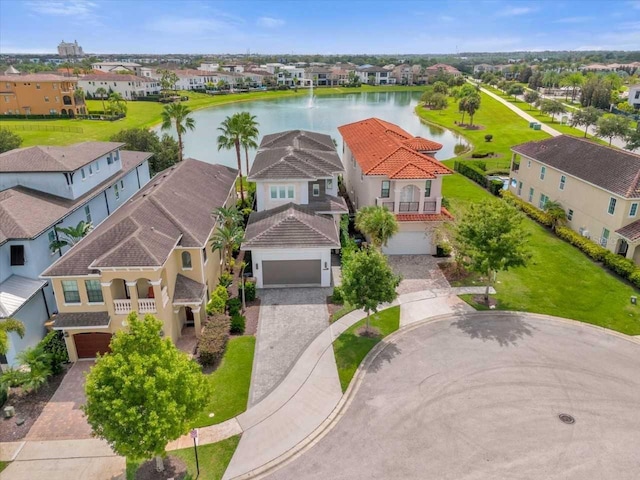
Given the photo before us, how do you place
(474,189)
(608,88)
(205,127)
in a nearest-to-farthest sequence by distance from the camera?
(474,189) < (205,127) < (608,88)

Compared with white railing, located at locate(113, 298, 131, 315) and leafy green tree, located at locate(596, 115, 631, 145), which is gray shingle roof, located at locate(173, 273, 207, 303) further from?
leafy green tree, located at locate(596, 115, 631, 145)

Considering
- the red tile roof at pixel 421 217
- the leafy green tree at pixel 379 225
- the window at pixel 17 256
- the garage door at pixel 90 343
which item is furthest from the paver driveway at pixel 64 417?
the red tile roof at pixel 421 217

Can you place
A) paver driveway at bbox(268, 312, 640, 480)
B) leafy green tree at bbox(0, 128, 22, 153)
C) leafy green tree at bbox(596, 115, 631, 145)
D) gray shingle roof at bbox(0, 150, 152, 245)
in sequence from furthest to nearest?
leafy green tree at bbox(596, 115, 631, 145) → leafy green tree at bbox(0, 128, 22, 153) → gray shingle roof at bbox(0, 150, 152, 245) → paver driveway at bbox(268, 312, 640, 480)

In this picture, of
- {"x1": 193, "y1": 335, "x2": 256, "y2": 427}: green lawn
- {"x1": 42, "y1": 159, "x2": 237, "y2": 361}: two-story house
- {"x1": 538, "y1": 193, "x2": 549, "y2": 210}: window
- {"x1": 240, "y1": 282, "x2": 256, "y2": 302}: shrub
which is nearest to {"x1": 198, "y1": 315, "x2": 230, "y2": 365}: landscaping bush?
{"x1": 193, "y1": 335, "x2": 256, "y2": 427}: green lawn

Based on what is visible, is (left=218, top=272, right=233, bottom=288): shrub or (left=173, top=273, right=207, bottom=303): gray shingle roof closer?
(left=173, top=273, right=207, bottom=303): gray shingle roof

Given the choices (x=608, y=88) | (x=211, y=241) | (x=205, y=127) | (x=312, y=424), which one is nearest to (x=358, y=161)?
(x=211, y=241)

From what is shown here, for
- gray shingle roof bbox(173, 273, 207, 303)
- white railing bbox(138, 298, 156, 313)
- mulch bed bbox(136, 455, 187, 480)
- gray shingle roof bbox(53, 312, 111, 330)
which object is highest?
white railing bbox(138, 298, 156, 313)

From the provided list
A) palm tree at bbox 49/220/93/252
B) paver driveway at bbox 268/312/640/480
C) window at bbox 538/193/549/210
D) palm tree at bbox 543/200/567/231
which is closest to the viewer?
paver driveway at bbox 268/312/640/480

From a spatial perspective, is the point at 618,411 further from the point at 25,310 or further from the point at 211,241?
the point at 25,310
